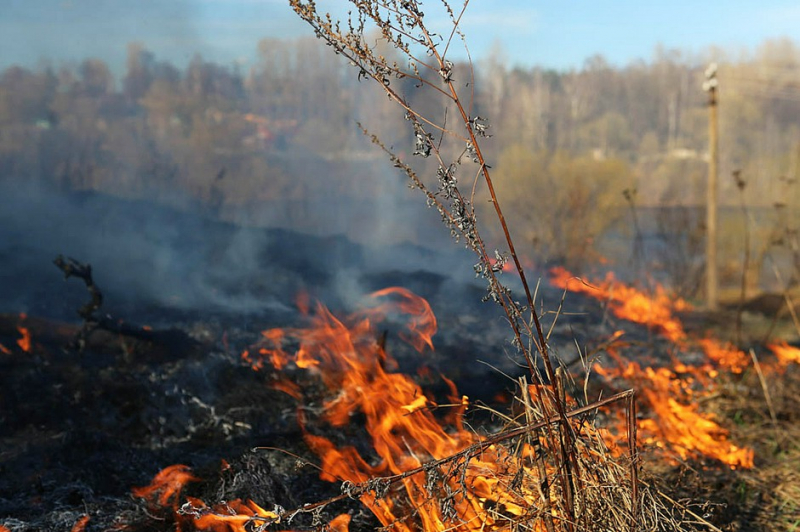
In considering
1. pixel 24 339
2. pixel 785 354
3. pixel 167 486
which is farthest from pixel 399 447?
pixel 785 354

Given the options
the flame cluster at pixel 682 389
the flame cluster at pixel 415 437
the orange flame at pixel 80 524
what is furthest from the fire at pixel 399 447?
the orange flame at pixel 80 524

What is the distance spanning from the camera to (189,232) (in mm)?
11430

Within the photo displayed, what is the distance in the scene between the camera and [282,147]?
72.7 ft

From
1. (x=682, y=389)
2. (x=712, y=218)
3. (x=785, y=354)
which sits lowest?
(x=785, y=354)

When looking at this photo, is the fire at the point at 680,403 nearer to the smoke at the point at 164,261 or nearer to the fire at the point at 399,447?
the fire at the point at 399,447

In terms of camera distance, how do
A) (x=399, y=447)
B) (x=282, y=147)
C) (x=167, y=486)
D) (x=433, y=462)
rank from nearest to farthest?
(x=433, y=462)
(x=167, y=486)
(x=399, y=447)
(x=282, y=147)

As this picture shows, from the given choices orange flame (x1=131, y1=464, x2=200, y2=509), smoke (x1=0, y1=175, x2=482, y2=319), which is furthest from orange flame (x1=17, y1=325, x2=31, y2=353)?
orange flame (x1=131, y1=464, x2=200, y2=509)

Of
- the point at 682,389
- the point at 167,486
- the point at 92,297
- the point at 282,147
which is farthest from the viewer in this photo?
the point at 282,147

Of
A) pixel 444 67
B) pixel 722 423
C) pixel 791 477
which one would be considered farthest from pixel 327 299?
pixel 444 67

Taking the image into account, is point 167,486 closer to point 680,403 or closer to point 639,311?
point 680,403

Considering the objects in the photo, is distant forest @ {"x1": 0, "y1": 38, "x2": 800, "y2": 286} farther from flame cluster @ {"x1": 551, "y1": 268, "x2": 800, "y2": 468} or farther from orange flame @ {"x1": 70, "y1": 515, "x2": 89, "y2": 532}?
orange flame @ {"x1": 70, "y1": 515, "x2": 89, "y2": 532}

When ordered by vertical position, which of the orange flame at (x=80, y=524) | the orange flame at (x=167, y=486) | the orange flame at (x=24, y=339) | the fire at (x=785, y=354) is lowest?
the fire at (x=785, y=354)

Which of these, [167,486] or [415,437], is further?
[415,437]

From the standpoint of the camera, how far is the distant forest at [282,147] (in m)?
14.6
